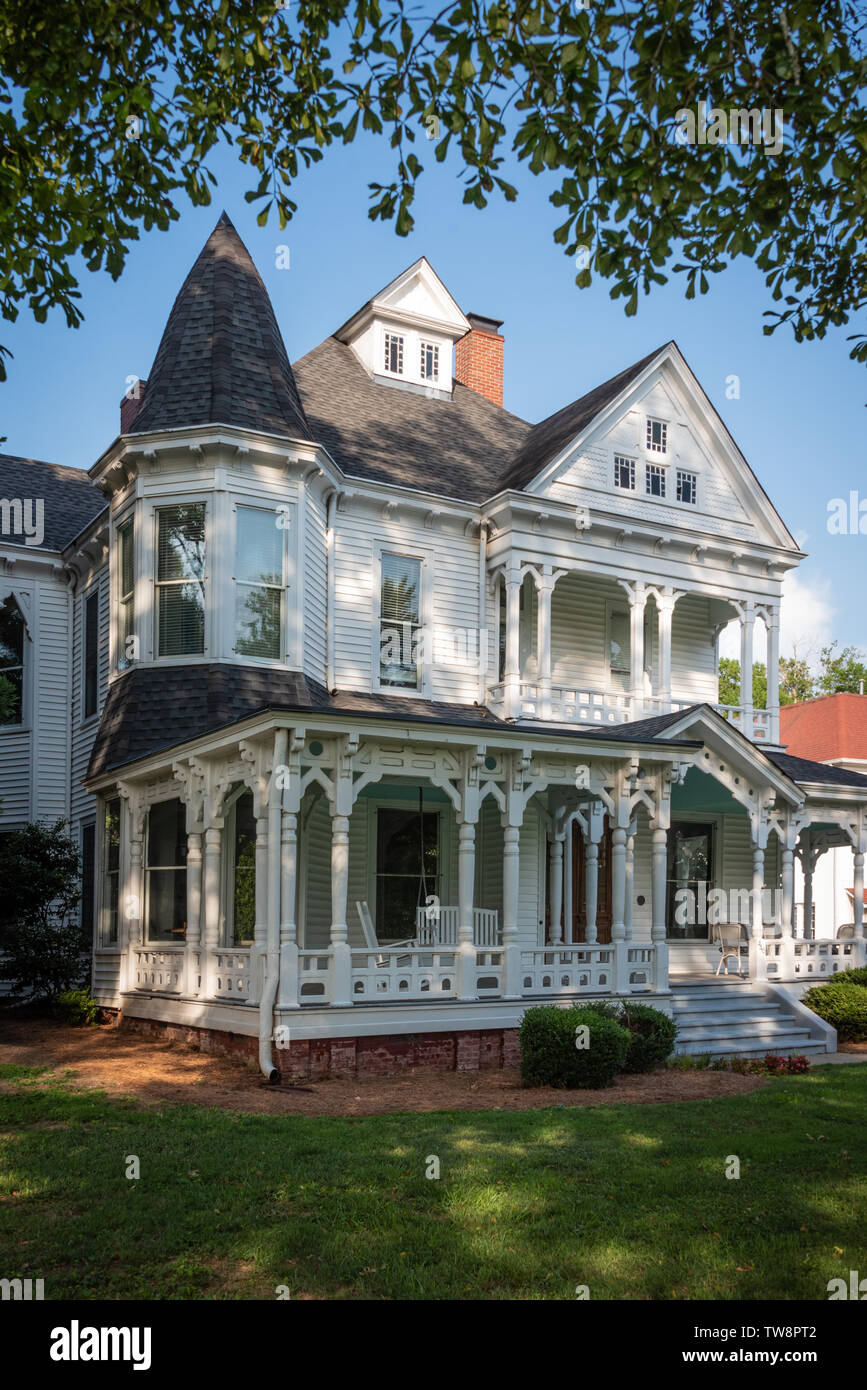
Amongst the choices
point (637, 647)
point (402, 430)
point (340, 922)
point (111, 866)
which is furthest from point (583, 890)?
point (402, 430)

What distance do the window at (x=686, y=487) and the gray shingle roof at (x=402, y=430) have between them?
10.7ft

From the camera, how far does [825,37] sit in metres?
7.44

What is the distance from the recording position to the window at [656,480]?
2141 centimetres

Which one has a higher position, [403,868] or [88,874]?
[403,868]

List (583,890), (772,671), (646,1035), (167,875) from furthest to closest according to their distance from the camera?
1. (772,671)
2. (583,890)
3. (167,875)
4. (646,1035)

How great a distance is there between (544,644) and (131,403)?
33.5 feet

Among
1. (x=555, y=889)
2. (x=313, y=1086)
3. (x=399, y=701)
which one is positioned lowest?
(x=313, y=1086)

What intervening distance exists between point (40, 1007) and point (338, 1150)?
1125 cm

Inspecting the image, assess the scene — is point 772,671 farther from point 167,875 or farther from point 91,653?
point 91,653

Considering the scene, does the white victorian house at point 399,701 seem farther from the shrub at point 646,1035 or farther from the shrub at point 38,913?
the shrub at point 646,1035

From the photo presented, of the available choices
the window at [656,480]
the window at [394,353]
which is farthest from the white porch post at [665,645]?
the window at [394,353]

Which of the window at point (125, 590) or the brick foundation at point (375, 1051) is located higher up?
the window at point (125, 590)

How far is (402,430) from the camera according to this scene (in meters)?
21.2
